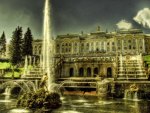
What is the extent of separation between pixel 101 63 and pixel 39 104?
31535 millimetres

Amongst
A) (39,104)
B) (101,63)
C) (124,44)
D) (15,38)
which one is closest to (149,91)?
(39,104)

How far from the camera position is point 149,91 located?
2620 centimetres

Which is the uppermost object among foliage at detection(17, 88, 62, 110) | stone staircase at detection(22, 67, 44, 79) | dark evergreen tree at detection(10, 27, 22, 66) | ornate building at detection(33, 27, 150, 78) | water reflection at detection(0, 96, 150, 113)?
ornate building at detection(33, 27, 150, 78)

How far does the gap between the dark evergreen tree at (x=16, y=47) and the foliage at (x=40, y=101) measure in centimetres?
4069

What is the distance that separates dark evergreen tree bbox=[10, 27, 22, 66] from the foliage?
40.7m

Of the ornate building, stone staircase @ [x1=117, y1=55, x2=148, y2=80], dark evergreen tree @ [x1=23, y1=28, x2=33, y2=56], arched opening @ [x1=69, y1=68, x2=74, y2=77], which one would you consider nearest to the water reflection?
stone staircase @ [x1=117, y1=55, x2=148, y2=80]

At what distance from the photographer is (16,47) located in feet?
190

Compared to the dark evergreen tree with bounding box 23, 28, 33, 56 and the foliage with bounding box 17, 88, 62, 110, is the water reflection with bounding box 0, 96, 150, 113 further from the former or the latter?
the dark evergreen tree with bounding box 23, 28, 33, 56

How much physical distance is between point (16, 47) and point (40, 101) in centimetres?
4469

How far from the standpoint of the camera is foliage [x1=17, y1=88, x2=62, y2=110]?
1557 centimetres

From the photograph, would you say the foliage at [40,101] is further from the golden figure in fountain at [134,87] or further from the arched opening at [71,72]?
the arched opening at [71,72]

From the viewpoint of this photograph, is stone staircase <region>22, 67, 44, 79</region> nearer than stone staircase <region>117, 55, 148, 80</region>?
No

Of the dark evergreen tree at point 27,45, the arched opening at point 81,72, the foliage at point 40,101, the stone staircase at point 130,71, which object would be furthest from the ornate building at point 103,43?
the foliage at point 40,101

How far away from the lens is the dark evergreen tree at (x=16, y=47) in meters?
56.1
